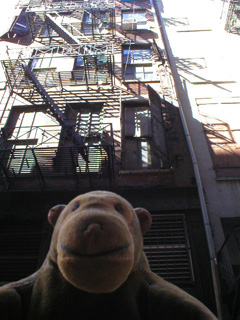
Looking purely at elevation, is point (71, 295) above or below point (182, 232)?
below

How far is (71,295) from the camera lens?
8.93ft

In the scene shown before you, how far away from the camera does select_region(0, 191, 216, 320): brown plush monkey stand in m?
2.26

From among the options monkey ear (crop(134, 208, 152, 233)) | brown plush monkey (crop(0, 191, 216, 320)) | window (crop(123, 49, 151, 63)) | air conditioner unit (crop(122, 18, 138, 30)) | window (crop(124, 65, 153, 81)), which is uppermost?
air conditioner unit (crop(122, 18, 138, 30))

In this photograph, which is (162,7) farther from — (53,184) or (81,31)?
(53,184)

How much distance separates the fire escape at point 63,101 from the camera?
8.52 meters

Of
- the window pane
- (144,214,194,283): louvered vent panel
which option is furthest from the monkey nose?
the window pane

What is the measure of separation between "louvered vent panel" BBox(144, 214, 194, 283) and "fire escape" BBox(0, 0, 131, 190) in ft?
7.56

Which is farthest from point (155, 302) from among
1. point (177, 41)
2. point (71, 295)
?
point (177, 41)

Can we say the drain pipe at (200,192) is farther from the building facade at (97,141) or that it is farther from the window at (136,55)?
the window at (136,55)

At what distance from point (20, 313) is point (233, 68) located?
14615 mm

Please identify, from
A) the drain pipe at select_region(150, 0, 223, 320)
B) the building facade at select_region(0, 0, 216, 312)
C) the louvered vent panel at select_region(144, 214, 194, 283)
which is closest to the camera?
the drain pipe at select_region(150, 0, 223, 320)

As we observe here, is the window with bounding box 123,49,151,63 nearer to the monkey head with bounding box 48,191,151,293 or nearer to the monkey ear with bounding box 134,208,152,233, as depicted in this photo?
the monkey ear with bounding box 134,208,152,233

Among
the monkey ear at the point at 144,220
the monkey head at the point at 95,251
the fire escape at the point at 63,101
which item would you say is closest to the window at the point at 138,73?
the fire escape at the point at 63,101

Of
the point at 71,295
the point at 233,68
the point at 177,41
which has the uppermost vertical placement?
the point at 177,41
